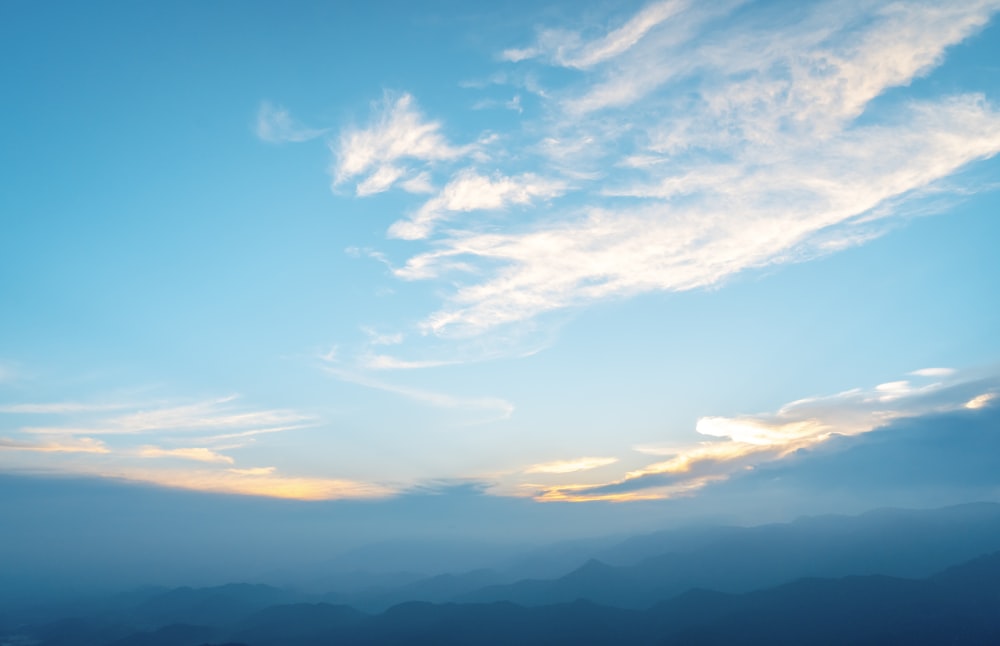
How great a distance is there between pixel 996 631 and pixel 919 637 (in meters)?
25.2

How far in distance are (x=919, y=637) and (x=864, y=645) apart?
19687 mm

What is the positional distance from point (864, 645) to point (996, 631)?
44808 mm

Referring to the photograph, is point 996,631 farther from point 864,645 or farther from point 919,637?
point 864,645

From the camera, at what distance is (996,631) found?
7667 inches

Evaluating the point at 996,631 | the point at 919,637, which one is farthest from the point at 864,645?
the point at 996,631

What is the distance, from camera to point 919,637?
19850 centimetres

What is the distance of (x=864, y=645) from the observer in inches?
7849
